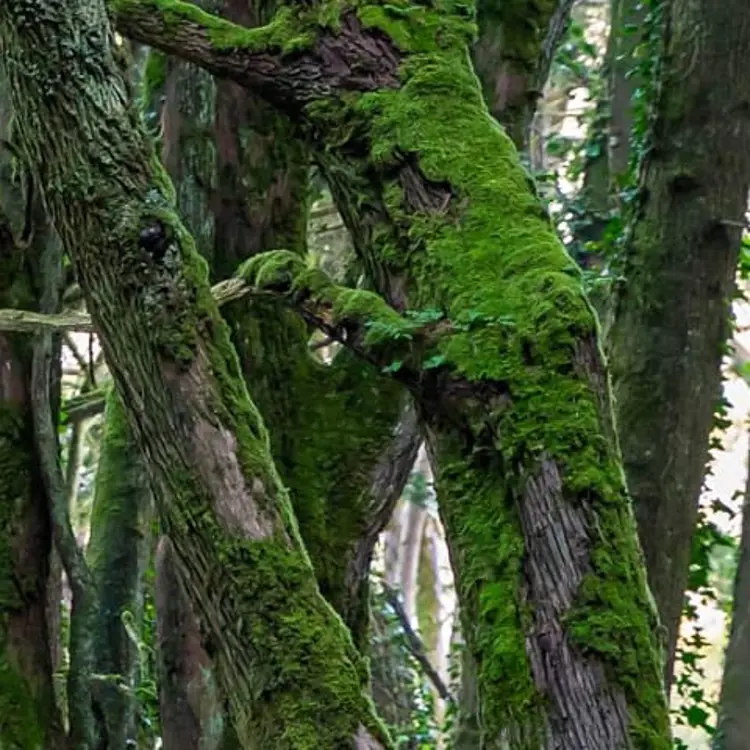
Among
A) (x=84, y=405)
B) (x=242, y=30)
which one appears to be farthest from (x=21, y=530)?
(x=84, y=405)

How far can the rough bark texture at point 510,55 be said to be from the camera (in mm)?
5246

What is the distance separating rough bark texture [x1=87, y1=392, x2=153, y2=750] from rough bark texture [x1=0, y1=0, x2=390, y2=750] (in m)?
2.43

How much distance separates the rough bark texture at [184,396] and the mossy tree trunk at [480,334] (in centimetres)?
36

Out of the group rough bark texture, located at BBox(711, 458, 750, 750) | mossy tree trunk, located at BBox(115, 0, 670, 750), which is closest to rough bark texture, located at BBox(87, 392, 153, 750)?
mossy tree trunk, located at BBox(115, 0, 670, 750)

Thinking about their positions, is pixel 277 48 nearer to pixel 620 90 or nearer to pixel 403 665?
pixel 620 90

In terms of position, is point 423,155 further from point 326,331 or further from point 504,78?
point 504,78

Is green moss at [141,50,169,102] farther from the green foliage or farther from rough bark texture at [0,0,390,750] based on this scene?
the green foliage

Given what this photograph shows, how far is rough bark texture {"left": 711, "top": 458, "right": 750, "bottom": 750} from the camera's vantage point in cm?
467

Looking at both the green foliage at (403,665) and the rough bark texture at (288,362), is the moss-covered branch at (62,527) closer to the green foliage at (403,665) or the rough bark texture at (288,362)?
the rough bark texture at (288,362)

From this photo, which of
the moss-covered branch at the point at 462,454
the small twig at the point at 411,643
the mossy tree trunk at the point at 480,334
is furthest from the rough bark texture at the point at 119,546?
the small twig at the point at 411,643

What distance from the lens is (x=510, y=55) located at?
5.27 m

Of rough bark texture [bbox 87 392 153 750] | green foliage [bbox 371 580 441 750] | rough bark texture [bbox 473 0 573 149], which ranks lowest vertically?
rough bark texture [bbox 87 392 153 750]

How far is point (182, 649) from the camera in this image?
5.14 m

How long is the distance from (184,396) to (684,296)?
237cm
